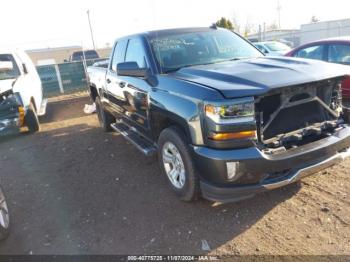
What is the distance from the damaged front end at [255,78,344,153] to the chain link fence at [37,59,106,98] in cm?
1269

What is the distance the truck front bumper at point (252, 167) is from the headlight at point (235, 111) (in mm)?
279

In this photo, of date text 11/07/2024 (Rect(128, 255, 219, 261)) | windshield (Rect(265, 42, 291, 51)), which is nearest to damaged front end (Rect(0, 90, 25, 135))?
date text 11/07/2024 (Rect(128, 255, 219, 261))

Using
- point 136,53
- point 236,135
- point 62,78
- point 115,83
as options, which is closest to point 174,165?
point 236,135

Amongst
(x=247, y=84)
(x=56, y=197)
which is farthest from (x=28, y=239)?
(x=247, y=84)

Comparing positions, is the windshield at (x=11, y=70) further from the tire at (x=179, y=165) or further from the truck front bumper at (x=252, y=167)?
the truck front bumper at (x=252, y=167)

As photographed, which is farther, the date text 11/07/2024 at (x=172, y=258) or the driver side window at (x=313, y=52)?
the driver side window at (x=313, y=52)

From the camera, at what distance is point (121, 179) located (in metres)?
4.79

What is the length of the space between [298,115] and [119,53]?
332 centimetres

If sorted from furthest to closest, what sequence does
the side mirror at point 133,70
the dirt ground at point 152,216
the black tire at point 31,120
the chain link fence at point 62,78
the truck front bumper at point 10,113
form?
the chain link fence at point 62,78 < the black tire at point 31,120 < the truck front bumper at point 10,113 < the side mirror at point 133,70 < the dirt ground at point 152,216

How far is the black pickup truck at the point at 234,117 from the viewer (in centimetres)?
302

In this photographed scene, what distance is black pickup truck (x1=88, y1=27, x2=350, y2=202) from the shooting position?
9.91 feet

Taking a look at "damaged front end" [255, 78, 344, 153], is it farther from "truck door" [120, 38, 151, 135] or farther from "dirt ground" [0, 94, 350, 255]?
"truck door" [120, 38, 151, 135]

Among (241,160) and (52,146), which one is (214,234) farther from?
(52,146)

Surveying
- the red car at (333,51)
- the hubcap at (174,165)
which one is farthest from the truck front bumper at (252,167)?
the red car at (333,51)
